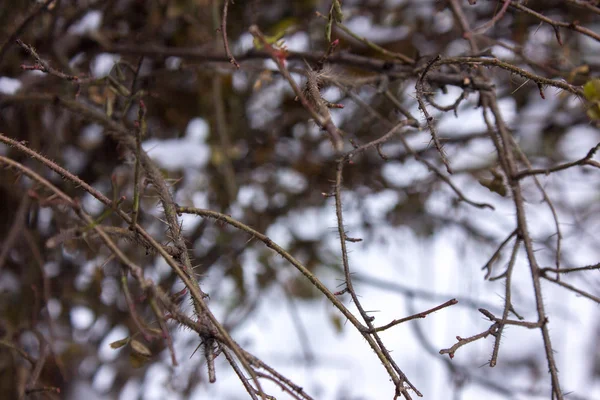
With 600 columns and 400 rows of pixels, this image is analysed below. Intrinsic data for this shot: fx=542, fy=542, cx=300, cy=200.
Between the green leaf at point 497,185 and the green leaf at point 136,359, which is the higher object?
the green leaf at point 497,185

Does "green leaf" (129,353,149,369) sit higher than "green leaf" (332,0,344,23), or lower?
lower

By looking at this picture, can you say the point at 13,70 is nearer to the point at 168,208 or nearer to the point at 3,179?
the point at 3,179

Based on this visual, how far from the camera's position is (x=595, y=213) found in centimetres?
118

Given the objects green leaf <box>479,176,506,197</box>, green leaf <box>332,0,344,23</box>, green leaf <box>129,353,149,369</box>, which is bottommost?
green leaf <box>129,353,149,369</box>

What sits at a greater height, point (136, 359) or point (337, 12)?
point (337, 12)

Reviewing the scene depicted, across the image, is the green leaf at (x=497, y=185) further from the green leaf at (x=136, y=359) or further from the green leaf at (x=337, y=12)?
the green leaf at (x=136, y=359)

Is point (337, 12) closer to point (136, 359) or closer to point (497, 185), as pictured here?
point (497, 185)

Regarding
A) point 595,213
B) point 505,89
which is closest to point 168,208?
point 505,89

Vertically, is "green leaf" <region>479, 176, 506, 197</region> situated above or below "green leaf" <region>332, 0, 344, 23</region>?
below

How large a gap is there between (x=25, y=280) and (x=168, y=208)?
503 millimetres

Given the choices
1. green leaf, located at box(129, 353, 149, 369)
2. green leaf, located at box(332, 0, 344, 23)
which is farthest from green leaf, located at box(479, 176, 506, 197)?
green leaf, located at box(129, 353, 149, 369)

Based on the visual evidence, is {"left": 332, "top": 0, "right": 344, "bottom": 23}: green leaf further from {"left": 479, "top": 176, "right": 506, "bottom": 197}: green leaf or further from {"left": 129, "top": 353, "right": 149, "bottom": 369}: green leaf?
{"left": 129, "top": 353, "right": 149, "bottom": 369}: green leaf

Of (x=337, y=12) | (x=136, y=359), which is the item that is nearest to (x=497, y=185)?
(x=337, y=12)

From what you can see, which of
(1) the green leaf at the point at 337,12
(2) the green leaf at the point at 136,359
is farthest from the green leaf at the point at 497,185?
(2) the green leaf at the point at 136,359
